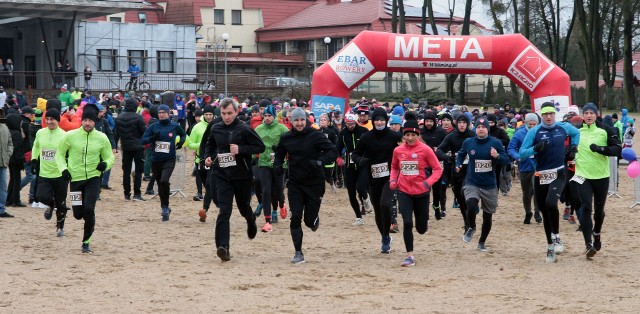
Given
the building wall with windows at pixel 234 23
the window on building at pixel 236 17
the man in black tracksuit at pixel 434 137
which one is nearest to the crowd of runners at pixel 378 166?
the man in black tracksuit at pixel 434 137

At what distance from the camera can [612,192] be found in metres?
20.9

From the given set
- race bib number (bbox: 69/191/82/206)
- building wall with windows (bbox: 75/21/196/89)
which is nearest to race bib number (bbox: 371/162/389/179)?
race bib number (bbox: 69/191/82/206)

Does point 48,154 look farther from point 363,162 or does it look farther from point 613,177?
point 613,177

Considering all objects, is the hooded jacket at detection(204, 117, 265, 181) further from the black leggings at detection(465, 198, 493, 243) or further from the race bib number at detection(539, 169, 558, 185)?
the race bib number at detection(539, 169, 558, 185)

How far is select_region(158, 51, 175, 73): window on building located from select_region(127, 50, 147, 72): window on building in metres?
0.84

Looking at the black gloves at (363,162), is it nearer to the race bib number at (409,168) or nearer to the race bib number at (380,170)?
the race bib number at (380,170)

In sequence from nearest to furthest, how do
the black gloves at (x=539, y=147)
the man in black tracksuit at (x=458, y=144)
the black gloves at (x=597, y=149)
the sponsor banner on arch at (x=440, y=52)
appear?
the black gloves at (x=539, y=147) → the black gloves at (x=597, y=149) → the man in black tracksuit at (x=458, y=144) → the sponsor banner on arch at (x=440, y=52)

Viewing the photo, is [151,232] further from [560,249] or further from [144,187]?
[144,187]

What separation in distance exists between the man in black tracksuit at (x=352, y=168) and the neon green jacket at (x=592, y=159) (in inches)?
132

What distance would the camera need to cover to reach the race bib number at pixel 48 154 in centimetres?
1343

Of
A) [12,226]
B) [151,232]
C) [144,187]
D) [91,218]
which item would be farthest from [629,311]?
[144,187]

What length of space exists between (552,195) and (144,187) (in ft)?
40.1

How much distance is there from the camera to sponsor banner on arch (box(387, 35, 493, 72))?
24.8m

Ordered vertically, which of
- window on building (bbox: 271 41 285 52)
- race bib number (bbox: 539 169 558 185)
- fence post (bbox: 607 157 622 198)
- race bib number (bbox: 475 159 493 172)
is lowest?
fence post (bbox: 607 157 622 198)
